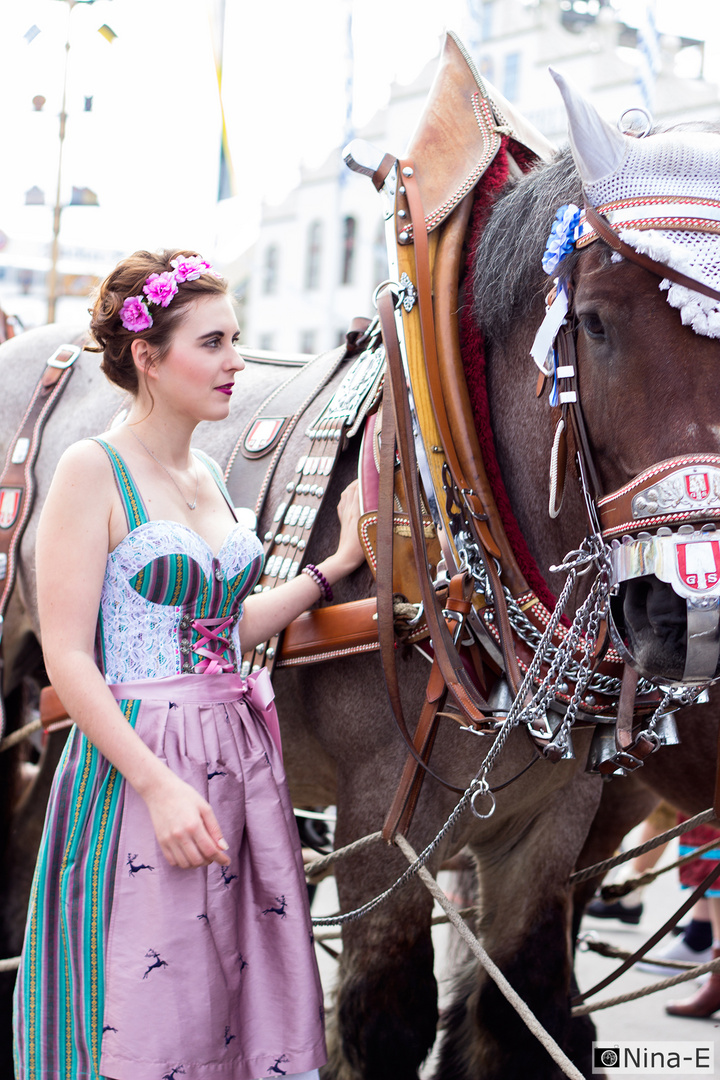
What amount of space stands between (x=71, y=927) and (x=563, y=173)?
1.48m

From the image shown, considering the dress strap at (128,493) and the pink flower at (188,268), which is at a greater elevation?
the pink flower at (188,268)

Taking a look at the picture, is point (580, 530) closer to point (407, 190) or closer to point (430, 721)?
point (430, 721)

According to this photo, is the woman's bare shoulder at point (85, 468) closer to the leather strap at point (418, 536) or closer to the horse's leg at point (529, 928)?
the leather strap at point (418, 536)

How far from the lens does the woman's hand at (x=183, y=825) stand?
1537mm

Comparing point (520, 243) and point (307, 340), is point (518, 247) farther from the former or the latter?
point (307, 340)

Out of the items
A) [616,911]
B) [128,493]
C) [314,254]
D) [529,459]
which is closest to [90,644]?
[128,493]

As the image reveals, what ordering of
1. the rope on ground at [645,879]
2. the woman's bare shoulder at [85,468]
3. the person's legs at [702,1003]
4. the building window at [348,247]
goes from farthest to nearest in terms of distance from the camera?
the building window at [348,247] < the person's legs at [702,1003] < the rope on ground at [645,879] < the woman's bare shoulder at [85,468]

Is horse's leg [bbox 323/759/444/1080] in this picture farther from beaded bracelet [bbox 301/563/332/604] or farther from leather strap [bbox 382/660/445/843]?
beaded bracelet [bbox 301/563/332/604]

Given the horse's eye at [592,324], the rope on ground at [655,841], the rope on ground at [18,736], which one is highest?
the horse's eye at [592,324]

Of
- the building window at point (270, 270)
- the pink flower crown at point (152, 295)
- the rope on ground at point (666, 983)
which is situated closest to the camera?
the pink flower crown at point (152, 295)

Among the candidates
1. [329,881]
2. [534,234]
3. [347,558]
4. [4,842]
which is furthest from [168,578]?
[329,881]

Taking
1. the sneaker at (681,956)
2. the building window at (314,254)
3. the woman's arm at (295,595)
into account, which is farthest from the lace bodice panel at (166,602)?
the building window at (314,254)

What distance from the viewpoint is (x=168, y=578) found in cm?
171

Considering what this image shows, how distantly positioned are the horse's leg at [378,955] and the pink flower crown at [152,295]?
933 mm
